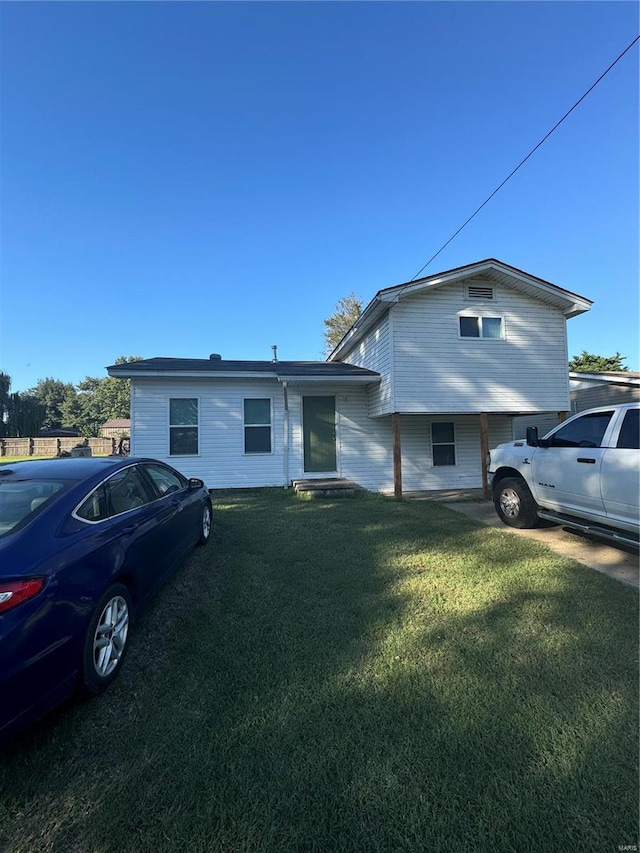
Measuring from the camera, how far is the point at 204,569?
459 cm

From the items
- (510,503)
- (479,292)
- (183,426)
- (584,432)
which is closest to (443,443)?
(479,292)

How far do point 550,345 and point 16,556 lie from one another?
38.4ft

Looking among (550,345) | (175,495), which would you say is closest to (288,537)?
(175,495)

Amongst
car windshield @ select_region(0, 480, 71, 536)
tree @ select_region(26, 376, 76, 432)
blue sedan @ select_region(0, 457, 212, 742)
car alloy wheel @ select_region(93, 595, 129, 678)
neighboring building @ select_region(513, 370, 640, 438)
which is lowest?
car alloy wheel @ select_region(93, 595, 129, 678)

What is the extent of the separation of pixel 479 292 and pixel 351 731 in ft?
33.9

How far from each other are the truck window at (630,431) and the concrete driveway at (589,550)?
1.46 metres

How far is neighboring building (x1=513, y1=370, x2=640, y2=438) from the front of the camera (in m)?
13.0

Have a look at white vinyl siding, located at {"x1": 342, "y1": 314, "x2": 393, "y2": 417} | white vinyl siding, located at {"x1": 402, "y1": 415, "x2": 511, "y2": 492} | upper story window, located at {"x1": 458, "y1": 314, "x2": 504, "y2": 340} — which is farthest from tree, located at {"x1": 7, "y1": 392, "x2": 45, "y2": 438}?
upper story window, located at {"x1": 458, "y1": 314, "x2": 504, "y2": 340}

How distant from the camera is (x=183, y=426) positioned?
10453mm

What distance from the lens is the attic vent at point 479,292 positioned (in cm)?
1020

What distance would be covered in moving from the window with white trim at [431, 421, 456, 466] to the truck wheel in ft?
16.1

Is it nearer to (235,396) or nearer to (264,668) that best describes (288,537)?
(264,668)

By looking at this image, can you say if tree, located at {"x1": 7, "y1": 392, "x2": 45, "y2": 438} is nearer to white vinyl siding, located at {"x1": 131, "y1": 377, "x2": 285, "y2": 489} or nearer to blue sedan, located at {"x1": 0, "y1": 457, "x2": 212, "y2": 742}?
white vinyl siding, located at {"x1": 131, "y1": 377, "x2": 285, "y2": 489}

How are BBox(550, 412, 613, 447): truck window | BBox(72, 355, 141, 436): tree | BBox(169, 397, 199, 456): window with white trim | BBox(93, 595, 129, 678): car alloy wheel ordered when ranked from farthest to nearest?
BBox(72, 355, 141, 436): tree
BBox(169, 397, 199, 456): window with white trim
BBox(550, 412, 613, 447): truck window
BBox(93, 595, 129, 678): car alloy wheel
